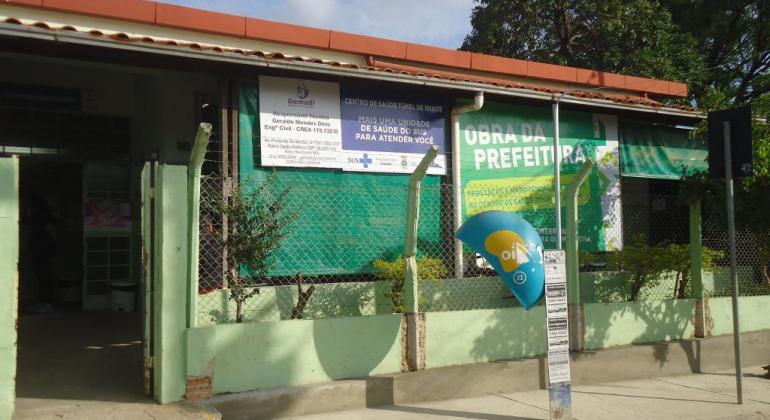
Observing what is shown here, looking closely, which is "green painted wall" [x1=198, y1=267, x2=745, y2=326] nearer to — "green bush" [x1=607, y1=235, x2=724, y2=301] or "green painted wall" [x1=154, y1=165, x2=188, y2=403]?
"green bush" [x1=607, y1=235, x2=724, y2=301]

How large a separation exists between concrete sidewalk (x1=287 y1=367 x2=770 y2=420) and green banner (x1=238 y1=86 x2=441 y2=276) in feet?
6.27

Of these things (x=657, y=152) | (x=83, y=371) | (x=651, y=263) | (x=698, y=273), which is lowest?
(x=83, y=371)

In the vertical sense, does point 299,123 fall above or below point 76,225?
above

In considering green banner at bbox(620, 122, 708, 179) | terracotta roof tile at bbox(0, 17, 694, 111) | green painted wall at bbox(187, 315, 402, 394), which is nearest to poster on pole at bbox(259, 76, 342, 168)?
terracotta roof tile at bbox(0, 17, 694, 111)

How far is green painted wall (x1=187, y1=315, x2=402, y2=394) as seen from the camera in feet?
16.5

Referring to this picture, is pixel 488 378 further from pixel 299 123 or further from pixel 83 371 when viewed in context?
pixel 83 371

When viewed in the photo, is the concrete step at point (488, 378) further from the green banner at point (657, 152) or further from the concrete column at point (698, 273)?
the green banner at point (657, 152)

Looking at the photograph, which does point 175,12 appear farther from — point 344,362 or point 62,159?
point 344,362

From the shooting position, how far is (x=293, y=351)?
17.6ft

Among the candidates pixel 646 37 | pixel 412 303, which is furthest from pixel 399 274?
pixel 646 37

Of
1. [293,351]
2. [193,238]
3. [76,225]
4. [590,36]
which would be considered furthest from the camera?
[590,36]

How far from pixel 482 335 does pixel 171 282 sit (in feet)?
9.88

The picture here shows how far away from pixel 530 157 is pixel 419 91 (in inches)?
69.9

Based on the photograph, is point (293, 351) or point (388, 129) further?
point (388, 129)
